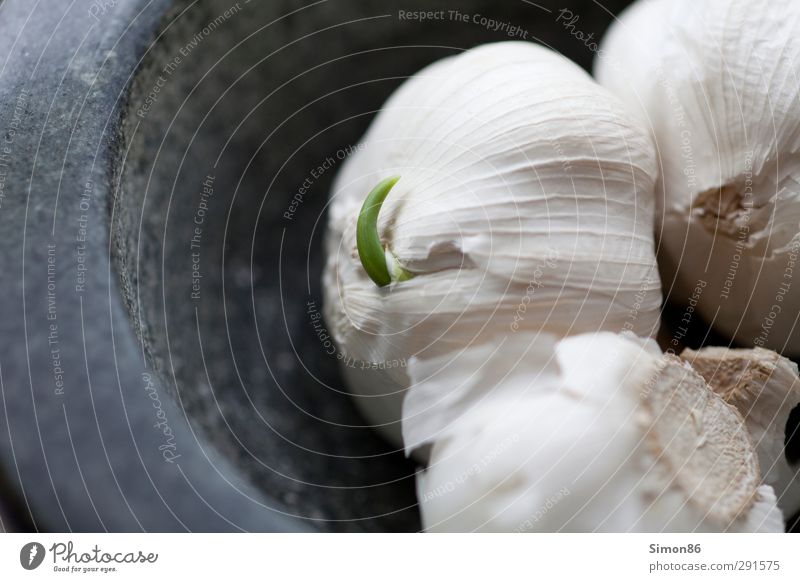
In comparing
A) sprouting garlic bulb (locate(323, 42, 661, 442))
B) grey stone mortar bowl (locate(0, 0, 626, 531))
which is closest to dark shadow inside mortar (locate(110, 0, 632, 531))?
grey stone mortar bowl (locate(0, 0, 626, 531))

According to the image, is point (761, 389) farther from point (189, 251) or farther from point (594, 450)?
point (189, 251)

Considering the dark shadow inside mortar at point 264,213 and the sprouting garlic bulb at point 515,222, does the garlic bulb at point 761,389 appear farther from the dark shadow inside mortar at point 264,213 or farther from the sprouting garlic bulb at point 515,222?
the dark shadow inside mortar at point 264,213

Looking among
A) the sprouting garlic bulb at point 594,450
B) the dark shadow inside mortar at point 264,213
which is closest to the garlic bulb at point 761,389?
the sprouting garlic bulb at point 594,450

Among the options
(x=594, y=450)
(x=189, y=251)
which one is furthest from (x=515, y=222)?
(x=189, y=251)

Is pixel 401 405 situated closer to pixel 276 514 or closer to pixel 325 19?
pixel 276 514

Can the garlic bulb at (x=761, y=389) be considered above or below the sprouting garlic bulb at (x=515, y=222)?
below
